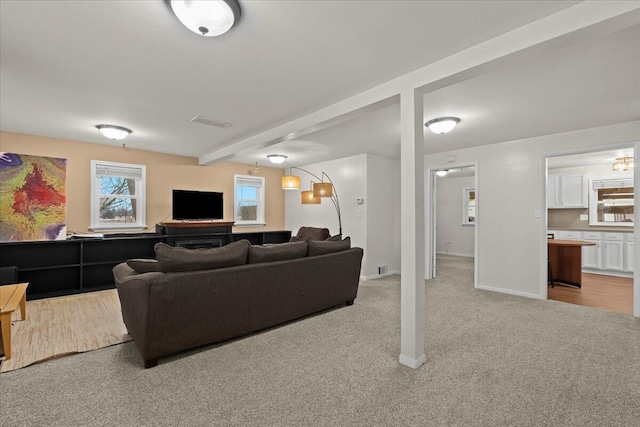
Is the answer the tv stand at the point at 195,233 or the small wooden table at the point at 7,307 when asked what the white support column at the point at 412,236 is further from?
the tv stand at the point at 195,233

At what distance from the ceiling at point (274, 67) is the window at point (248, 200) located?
9.55 feet

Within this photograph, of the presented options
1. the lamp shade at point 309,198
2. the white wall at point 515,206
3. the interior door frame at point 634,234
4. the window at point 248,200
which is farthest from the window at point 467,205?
the window at point 248,200

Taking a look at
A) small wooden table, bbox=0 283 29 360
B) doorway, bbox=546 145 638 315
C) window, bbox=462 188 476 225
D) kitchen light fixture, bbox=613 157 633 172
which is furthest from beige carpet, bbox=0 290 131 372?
window, bbox=462 188 476 225

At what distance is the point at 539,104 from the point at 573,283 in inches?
145

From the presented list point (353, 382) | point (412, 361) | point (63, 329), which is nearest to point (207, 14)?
point (353, 382)

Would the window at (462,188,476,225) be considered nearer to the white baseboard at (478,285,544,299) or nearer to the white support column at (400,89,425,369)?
the white baseboard at (478,285,544,299)

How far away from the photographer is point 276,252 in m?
3.25

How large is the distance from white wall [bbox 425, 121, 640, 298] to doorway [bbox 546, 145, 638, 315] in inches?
40.5

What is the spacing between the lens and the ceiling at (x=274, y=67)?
1880mm

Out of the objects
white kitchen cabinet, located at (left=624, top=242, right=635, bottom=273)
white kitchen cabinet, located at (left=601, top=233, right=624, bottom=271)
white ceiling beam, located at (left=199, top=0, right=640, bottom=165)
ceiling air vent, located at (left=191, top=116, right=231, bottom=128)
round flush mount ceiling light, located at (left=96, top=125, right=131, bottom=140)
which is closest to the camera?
white ceiling beam, located at (left=199, top=0, right=640, bottom=165)

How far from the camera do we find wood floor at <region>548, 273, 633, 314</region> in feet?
13.7

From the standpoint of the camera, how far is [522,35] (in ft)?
6.40

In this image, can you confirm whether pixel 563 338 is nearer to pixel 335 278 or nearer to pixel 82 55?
pixel 335 278

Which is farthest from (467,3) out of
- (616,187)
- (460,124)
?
(616,187)
